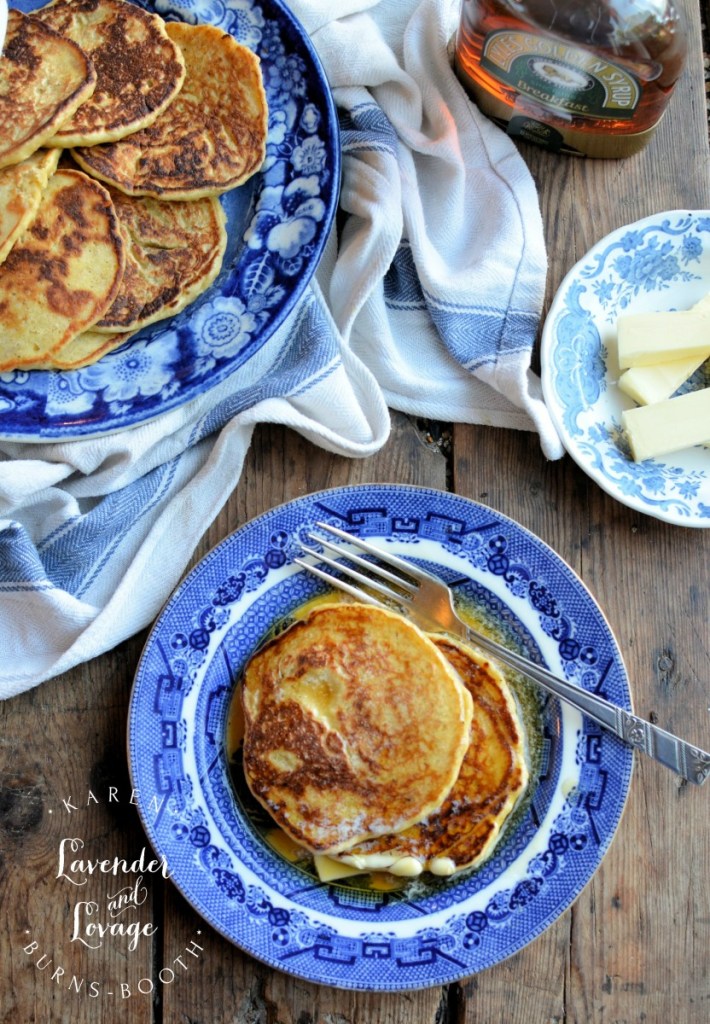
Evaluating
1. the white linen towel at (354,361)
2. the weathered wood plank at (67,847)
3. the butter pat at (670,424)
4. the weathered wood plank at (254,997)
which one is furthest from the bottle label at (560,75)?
the weathered wood plank at (254,997)

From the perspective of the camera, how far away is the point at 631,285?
191 cm

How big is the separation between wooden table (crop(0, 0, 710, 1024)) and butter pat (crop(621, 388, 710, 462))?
129 mm

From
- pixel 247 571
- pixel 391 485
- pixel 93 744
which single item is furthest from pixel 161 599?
pixel 391 485

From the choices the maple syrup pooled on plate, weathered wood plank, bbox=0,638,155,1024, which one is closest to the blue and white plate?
the maple syrup pooled on plate

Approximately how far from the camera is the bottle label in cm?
171

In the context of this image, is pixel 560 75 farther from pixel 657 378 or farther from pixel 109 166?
pixel 109 166

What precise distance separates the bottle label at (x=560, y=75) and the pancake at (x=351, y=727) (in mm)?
942

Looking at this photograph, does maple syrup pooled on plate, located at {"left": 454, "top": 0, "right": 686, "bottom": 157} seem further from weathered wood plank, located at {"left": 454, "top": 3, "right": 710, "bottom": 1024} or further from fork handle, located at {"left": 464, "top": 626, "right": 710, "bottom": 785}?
fork handle, located at {"left": 464, "top": 626, "right": 710, "bottom": 785}

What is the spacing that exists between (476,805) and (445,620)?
31cm

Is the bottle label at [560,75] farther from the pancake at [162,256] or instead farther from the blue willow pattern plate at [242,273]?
the pancake at [162,256]

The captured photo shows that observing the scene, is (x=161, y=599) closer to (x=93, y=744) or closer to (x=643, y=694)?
(x=93, y=744)

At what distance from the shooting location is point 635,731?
1700 millimetres

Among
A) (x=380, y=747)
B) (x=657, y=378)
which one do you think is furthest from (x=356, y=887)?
(x=657, y=378)

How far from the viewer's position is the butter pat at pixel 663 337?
1.83m
